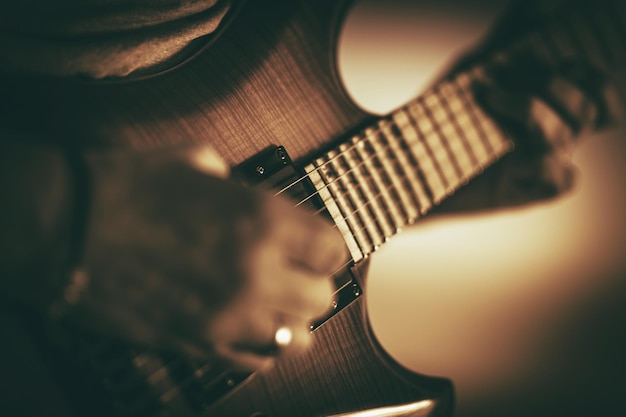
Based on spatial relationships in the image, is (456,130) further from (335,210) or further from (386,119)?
(335,210)

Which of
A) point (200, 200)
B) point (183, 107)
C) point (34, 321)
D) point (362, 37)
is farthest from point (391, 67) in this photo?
point (34, 321)

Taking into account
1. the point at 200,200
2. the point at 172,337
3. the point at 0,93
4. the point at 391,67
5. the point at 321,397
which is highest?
the point at 0,93

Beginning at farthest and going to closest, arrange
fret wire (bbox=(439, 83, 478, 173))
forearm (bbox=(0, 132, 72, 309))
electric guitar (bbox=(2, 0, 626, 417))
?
fret wire (bbox=(439, 83, 478, 173)) < electric guitar (bbox=(2, 0, 626, 417)) < forearm (bbox=(0, 132, 72, 309))

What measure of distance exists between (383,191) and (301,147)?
149mm

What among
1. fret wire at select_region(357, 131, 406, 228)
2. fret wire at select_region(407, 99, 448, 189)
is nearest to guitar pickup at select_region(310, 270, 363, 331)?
fret wire at select_region(357, 131, 406, 228)

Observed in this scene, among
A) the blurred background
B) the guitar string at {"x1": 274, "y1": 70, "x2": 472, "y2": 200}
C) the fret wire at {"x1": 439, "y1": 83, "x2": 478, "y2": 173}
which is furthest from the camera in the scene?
the blurred background

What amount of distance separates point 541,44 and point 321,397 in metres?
0.73

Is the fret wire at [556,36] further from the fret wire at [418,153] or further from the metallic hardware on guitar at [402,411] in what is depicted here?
the metallic hardware on guitar at [402,411]

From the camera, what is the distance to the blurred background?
0.84 m

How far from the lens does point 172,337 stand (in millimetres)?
372

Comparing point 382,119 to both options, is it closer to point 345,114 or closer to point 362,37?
point 345,114

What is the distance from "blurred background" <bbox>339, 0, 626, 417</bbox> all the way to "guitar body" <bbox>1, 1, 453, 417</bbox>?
16 centimetres

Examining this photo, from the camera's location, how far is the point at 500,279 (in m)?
0.90

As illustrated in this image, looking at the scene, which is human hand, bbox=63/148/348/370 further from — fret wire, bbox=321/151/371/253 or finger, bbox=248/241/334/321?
fret wire, bbox=321/151/371/253
